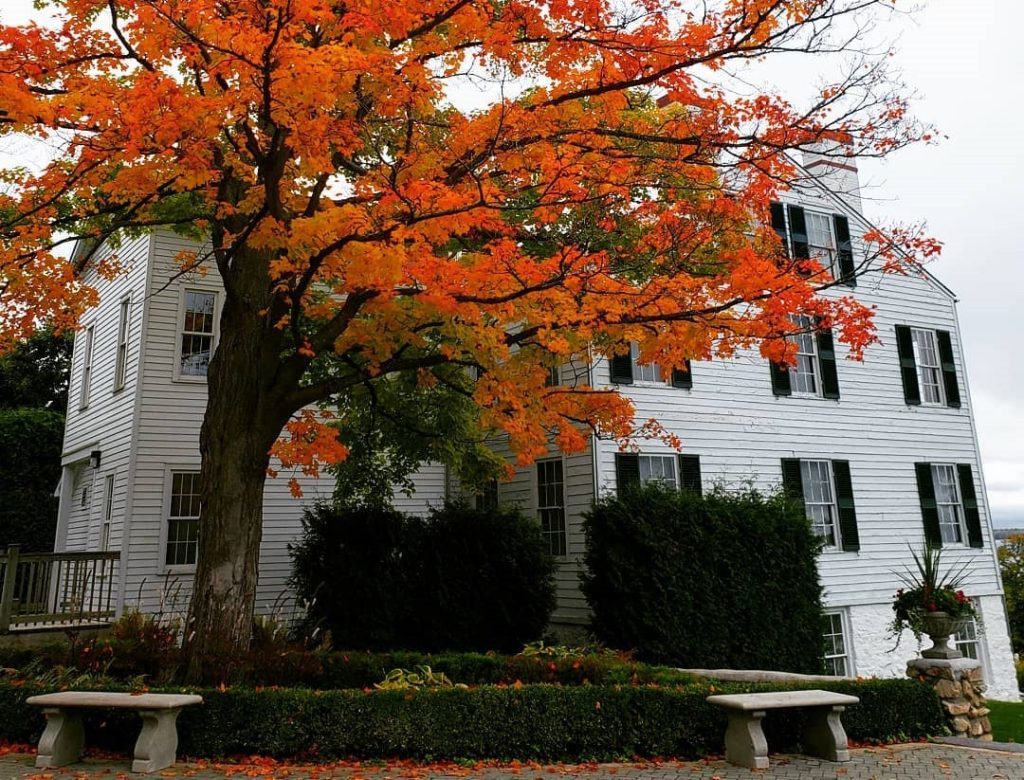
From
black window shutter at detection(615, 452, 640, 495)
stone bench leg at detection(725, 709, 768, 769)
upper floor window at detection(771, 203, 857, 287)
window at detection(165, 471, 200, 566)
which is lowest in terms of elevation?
stone bench leg at detection(725, 709, 768, 769)

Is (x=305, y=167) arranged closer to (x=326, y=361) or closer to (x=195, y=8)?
(x=195, y=8)

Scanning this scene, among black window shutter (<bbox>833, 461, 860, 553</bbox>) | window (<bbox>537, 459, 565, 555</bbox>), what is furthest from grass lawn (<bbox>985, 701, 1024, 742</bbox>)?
window (<bbox>537, 459, 565, 555</bbox>)

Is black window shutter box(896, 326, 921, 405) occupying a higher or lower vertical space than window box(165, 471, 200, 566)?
higher

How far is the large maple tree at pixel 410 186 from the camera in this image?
6.70 m

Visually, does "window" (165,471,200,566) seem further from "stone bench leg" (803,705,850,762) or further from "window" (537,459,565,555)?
"stone bench leg" (803,705,850,762)

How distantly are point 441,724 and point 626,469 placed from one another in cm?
723

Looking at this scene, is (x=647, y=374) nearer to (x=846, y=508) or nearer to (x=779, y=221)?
(x=779, y=221)

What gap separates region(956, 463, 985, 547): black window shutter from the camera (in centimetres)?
1745

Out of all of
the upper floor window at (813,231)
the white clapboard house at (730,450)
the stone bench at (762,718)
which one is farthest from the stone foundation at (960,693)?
the upper floor window at (813,231)

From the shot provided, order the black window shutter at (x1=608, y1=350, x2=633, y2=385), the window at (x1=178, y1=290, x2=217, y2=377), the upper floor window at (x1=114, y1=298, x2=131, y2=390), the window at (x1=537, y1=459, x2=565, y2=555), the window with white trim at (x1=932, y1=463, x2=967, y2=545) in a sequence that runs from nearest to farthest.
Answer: the window at (x1=537, y1=459, x2=565, y2=555)
the black window shutter at (x1=608, y1=350, x2=633, y2=385)
the window at (x1=178, y1=290, x2=217, y2=377)
the upper floor window at (x1=114, y1=298, x2=131, y2=390)
the window with white trim at (x1=932, y1=463, x2=967, y2=545)

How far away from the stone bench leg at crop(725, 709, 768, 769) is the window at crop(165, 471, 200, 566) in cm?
Answer: 1013

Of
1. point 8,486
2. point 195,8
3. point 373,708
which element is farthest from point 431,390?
point 8,486

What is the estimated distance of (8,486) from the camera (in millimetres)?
20203

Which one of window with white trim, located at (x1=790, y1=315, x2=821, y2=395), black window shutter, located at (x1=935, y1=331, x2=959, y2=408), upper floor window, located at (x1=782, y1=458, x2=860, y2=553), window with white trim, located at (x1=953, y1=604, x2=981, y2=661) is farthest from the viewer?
black window shutter, located at (x1=935, y1=331, x2=959, y2=408)
